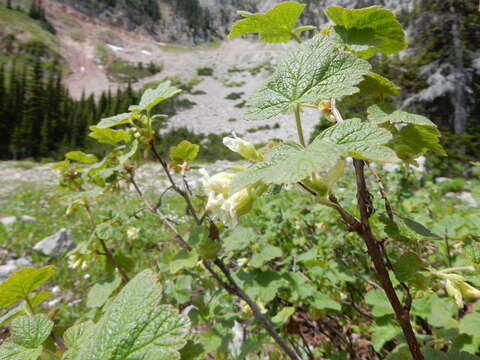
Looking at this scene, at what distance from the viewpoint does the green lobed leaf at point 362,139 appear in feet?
0.96

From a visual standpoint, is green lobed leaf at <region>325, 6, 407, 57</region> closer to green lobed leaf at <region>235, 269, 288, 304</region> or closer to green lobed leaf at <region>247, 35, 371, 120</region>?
green lobed leaf at <region>247, 35, 371, 120</region>

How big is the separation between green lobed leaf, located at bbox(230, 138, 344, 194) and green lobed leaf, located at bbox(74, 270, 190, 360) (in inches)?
7.6

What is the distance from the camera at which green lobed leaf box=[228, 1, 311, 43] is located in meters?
0.44

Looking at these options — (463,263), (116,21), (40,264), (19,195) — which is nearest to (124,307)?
(463,263)

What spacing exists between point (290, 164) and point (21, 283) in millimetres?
538

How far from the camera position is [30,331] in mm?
454

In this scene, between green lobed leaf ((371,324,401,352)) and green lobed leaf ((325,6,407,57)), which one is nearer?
green lobed leaf ((325,6,407,57))

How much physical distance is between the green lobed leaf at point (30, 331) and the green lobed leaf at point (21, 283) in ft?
0.20

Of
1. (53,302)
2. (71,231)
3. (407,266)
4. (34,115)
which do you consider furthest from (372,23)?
(34,115)

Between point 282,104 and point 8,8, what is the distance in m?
42.4

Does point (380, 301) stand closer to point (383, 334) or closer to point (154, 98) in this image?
point (383, 334)

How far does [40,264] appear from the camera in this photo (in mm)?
2672

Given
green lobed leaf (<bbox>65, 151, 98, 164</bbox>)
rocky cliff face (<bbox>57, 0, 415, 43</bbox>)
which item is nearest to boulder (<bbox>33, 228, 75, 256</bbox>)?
green lobed leaf (<bbox>65, 151, 98, 164</bbox>)

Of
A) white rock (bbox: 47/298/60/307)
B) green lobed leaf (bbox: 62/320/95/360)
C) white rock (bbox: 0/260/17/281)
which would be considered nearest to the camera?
green lobed leaf (bbox: 62/320/95/360)
